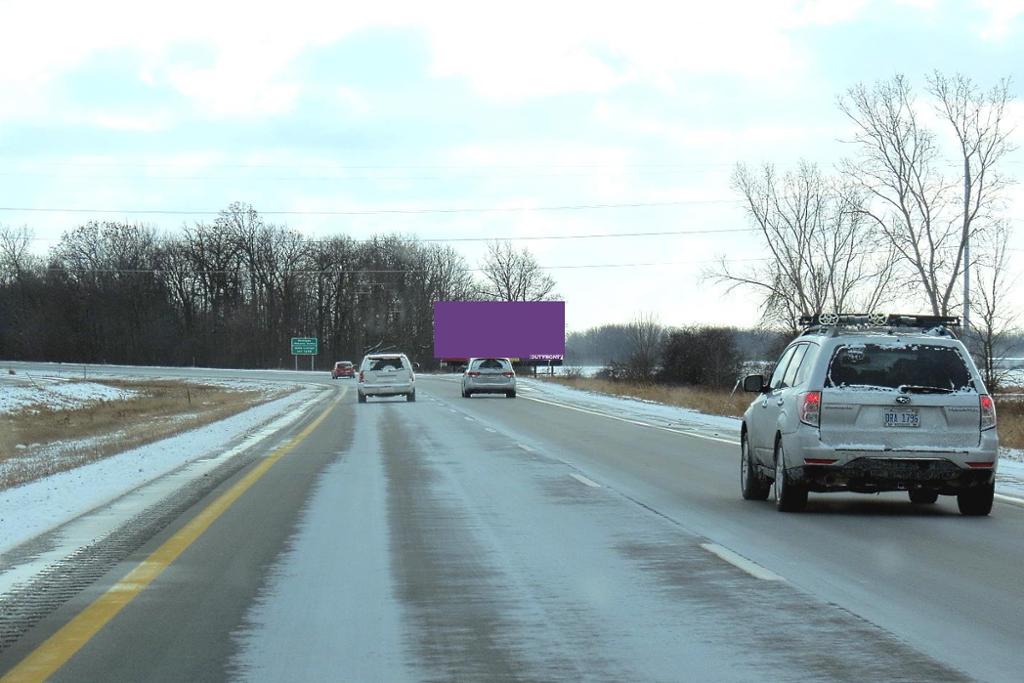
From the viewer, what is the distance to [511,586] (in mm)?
8781

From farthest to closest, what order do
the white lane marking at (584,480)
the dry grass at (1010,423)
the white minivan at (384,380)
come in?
the white minivan at (384,380) < the dry grass at (1010,423) < the white lane marking at (584,480)

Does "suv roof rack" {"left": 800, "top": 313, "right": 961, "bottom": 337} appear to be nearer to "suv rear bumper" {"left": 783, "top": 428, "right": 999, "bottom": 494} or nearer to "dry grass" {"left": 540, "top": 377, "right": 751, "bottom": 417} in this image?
"suv rear bumper" {"left": 783, "top": 428, "right": 999, "bottom": 494}

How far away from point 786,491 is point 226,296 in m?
117

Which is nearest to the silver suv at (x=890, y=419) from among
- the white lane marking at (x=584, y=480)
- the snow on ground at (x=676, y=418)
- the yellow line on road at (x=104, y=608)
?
the snow on ground at (x=676, y=418)

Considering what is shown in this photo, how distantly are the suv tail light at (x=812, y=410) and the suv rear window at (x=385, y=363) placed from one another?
38211 millimetres

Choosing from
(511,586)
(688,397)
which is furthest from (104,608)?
(688,397)

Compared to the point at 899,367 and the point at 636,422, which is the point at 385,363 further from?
the point at 899,367

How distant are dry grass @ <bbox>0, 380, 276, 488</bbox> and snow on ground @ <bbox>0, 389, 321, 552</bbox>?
66 centimetres

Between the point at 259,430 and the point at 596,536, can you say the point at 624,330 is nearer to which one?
the point at 259,430

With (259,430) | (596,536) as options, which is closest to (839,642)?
(596,536)

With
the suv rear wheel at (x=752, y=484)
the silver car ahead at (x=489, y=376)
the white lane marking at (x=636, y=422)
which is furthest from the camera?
the silver car ahead at (x=489, y=376)

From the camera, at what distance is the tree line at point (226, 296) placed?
409ft

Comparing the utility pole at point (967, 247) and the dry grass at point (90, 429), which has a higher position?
the utility pole at point (967, 247)

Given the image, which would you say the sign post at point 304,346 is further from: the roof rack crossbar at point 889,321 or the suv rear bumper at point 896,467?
the suv rear bumper at point 896,467
